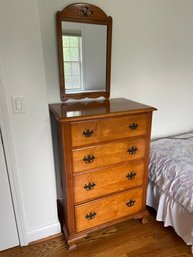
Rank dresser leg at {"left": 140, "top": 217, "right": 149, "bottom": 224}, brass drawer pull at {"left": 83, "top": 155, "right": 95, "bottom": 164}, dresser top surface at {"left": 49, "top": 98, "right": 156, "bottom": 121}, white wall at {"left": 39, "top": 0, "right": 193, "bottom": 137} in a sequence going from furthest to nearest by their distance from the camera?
1. dresser leg at {"left": 140, "top": 217, "right": 149, "bottom": 224}
2. white wall at {"left": 39, "top": 0, "right": 193, "bottom": 137}
3. brass drawer pull at {"left": 83, "top": 155, "right": 95, "bottom": 164}
4. dresser top surface at {"left": 49, "top": 98, "right": 156, "bottom": 121}

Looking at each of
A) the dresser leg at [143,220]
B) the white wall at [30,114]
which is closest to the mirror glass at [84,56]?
the white wall at [30,114]

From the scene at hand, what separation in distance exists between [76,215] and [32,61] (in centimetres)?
119

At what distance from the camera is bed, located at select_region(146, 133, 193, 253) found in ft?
4.88

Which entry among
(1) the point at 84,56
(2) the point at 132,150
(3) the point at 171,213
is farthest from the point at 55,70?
(3) the point at 171,213

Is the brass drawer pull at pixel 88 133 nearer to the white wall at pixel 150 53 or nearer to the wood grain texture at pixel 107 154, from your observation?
the wood grain texture at pixel 107 154

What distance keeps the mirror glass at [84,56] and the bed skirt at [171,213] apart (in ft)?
3.72

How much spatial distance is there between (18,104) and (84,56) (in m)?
0.72

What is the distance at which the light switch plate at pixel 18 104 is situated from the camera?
4.27 ft

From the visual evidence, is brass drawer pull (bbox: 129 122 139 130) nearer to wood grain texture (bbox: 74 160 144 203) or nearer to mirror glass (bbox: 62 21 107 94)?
wood grain texture (bbox: 74 160 144 203)

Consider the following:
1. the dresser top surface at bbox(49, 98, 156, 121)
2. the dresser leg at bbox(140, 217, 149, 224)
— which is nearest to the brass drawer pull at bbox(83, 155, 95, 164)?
the dresser top surface at bbox(49, 98, 156, 121)

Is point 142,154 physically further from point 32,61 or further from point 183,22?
point 183,22

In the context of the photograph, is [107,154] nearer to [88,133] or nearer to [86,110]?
[88,133]

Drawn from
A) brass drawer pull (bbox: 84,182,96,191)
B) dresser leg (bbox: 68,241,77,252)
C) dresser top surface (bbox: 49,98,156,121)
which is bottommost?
dresser leg (bbox: 68,241,77,252)

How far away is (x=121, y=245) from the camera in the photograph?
163cm
